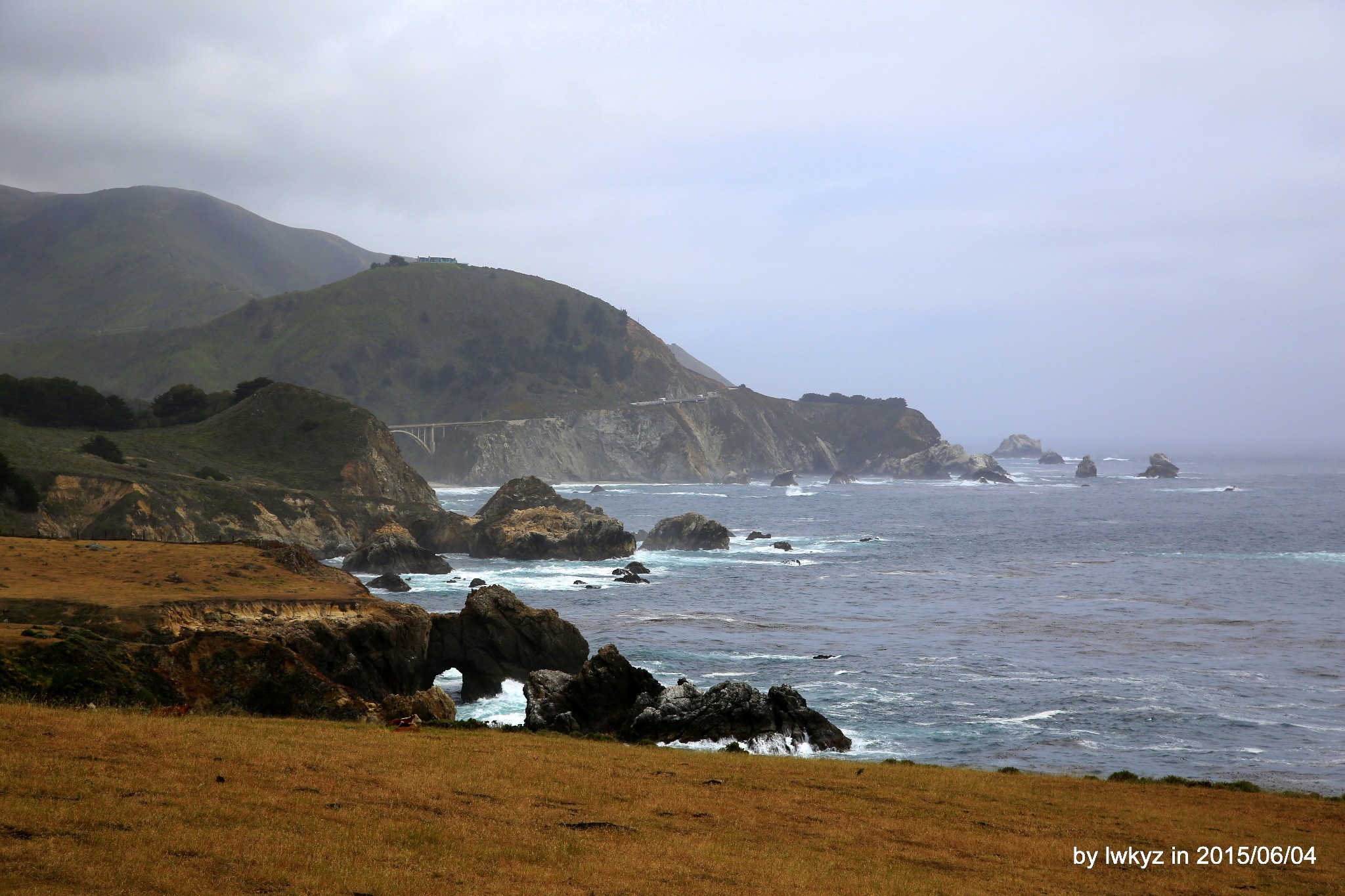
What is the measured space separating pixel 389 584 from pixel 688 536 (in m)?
34.3

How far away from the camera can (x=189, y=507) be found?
65.9 m

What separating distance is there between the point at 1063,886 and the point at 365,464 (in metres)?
85.5

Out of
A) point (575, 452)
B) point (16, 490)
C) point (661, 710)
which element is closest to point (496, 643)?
point (661, 710)

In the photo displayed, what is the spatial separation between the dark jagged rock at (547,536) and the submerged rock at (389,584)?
61.2ft

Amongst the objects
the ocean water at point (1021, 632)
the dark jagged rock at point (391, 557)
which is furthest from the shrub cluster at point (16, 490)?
the ocean water at point (1021, 632)

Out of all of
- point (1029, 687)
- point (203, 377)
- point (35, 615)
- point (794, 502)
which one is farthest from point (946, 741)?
point (203, 377)

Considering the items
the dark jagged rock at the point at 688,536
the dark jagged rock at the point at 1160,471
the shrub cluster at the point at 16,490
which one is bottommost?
the dark jagged rock at the point at 688,536

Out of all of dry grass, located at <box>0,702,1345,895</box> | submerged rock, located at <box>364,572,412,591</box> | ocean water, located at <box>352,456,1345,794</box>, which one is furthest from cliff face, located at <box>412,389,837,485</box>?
dry grass, located at <box>0,702,1345,895</box>

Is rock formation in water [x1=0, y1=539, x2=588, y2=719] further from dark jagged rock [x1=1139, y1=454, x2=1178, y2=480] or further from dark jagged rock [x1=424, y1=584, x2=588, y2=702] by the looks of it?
dark jagged rock [x1=1139, y1=454, x2=1178, y2=480]

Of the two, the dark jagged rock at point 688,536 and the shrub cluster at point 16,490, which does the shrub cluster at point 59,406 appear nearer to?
the shrub cluster at point 16,490

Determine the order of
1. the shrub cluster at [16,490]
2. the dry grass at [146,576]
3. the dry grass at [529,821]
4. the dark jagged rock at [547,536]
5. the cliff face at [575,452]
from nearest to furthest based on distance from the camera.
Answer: the dry grass at [529,821] < the dry grass at [146,576] < the shrub cluster at [16,490] < the dark jagged rock at [547,536] < the cliff face at [575,452]

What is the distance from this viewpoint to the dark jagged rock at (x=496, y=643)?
126 feet

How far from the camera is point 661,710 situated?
28719mm

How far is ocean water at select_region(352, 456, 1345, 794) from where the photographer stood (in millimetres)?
32500
